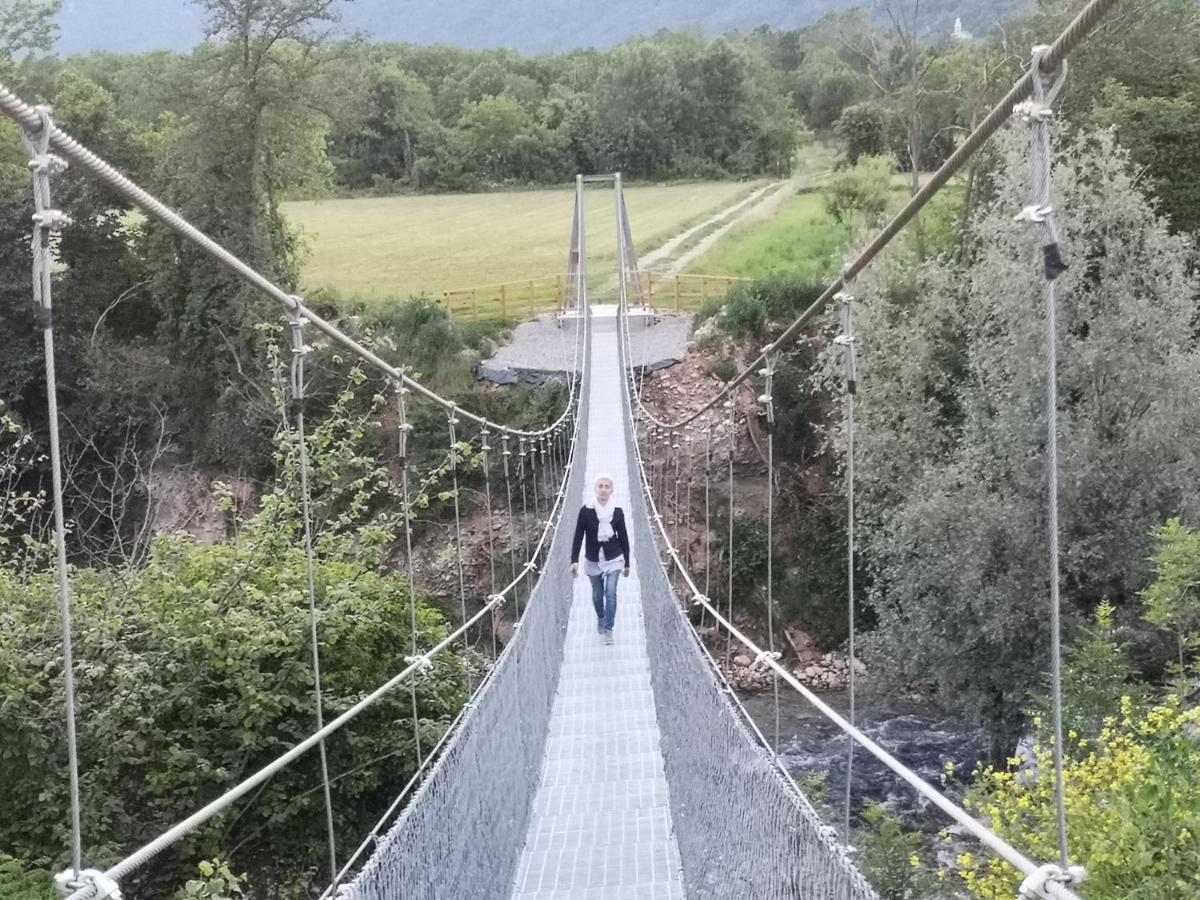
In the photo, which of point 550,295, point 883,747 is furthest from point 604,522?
point 550,295

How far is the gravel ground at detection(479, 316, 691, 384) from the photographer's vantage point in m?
11.8

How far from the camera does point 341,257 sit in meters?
17.7

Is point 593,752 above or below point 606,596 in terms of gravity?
below

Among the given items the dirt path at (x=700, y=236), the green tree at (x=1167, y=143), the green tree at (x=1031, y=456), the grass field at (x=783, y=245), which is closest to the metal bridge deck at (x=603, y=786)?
the green tree at (x=1031, y=456)

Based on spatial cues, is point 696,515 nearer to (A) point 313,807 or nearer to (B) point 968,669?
(B) point 968,669

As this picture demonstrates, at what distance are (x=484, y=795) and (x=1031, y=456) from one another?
476cm

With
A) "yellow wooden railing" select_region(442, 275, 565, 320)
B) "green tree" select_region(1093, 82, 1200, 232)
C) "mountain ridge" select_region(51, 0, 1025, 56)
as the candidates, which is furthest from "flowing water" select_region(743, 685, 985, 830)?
"mountain ridge" select_region(51, 0, 1025, 56)

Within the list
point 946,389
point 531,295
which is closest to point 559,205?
point 531,295

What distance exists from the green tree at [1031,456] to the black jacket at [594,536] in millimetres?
3175

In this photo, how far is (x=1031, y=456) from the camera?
626 cm

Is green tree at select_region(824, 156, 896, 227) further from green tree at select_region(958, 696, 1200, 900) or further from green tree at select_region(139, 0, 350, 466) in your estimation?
green tree at select_region(958, 696, 1200, 900)

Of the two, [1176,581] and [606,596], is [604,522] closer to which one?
[606,596]

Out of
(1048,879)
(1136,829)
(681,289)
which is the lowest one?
(1136,829)

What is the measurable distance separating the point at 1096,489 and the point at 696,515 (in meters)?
4.68
